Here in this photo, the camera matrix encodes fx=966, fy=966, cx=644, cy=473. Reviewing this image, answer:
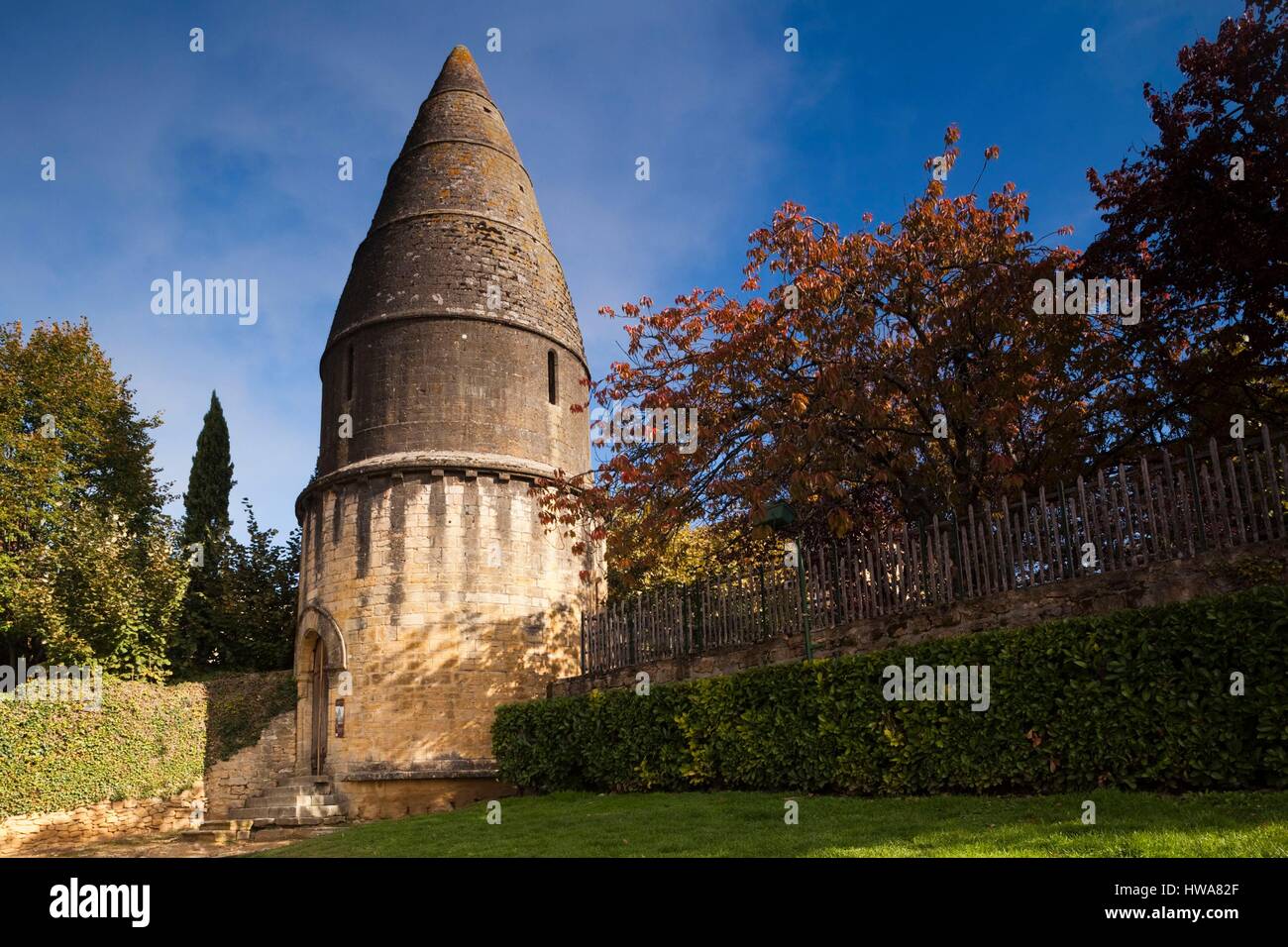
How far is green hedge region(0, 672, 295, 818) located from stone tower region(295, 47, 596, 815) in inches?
60.9

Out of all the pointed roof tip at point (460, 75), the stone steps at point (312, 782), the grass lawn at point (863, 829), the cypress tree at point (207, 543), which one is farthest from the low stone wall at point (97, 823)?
the pointed roof tip at point (460, 75)

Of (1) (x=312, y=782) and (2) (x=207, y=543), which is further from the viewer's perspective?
(2) (x=207, y=543)

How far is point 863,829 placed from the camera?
8.21m

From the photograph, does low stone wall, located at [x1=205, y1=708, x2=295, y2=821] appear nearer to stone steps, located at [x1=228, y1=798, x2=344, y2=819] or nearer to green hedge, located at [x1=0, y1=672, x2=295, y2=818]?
green hedge, located at [x1=0, y1=672, x2=295, y2=818]

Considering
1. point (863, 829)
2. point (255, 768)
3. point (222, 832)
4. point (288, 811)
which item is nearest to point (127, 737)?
point (255, 768)

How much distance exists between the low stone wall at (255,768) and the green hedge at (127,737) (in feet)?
0.62

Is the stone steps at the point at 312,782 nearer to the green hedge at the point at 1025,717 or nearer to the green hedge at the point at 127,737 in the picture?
the green hedge at the point at 127,737

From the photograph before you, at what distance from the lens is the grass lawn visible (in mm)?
6488

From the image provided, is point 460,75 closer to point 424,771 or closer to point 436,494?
point 436,494

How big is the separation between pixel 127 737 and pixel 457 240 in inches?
441

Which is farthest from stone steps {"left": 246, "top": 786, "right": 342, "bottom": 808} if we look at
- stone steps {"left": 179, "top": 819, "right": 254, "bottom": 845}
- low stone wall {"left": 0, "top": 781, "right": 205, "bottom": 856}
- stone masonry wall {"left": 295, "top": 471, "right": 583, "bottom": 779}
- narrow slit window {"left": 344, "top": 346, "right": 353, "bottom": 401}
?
narrow slit window {"left": 344, "top": 346, "right": 353, "bottom": 401}

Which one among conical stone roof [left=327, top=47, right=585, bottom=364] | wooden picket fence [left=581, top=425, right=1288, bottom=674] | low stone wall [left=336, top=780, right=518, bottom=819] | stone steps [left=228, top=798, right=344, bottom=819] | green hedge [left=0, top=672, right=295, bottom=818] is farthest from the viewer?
conical stone roof [left=327, top=47, right=585, bottom=364]
